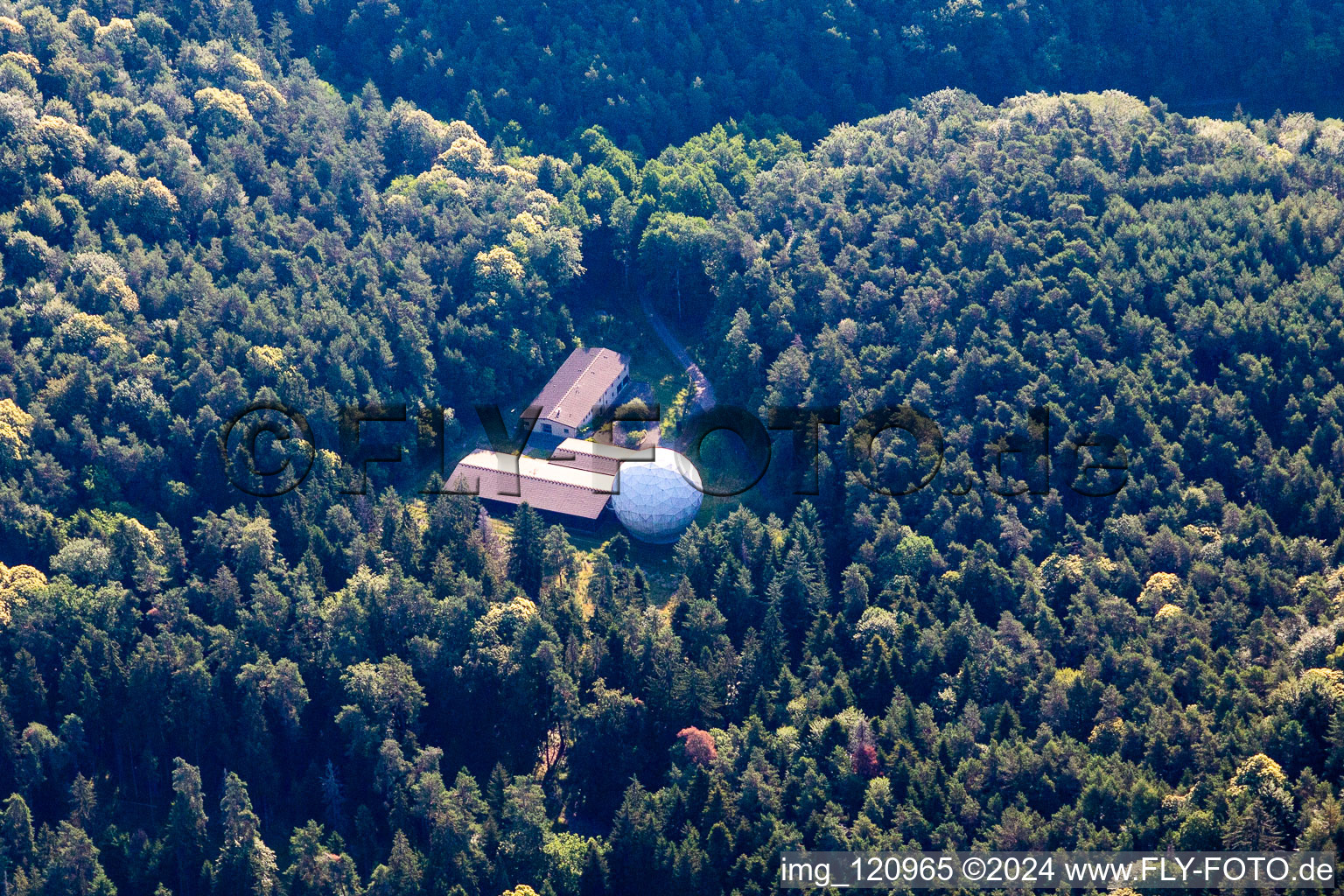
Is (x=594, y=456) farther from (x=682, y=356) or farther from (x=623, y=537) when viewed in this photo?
(x=682, y=356)

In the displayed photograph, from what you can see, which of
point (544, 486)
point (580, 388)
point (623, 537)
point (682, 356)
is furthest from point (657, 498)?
point (682, 356)

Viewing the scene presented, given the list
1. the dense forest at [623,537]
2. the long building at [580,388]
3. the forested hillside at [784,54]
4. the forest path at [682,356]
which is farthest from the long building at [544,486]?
the forested hillside at [784,54]

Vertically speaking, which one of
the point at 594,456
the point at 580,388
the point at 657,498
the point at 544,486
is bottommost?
the point at 657,498

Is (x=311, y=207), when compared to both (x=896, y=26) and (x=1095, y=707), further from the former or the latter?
(x=1095, y=707)

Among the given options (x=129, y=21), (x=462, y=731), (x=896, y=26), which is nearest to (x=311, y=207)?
(x=129, y=21)

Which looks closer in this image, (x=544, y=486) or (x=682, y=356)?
(x=544, y=486)
